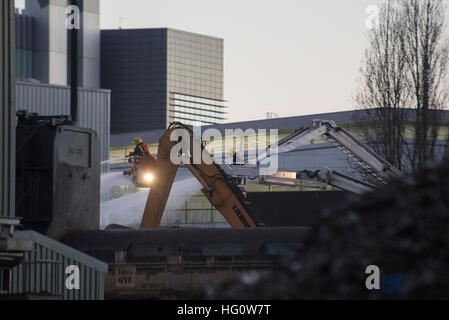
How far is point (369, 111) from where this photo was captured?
5072 centimetres

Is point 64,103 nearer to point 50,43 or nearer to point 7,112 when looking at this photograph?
point 7,112

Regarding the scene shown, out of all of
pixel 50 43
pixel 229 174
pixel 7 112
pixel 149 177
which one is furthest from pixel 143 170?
pixel 50 43

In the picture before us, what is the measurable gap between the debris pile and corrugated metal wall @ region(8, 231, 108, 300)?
19.2 meters

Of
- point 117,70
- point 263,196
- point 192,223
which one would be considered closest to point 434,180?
point 263,196

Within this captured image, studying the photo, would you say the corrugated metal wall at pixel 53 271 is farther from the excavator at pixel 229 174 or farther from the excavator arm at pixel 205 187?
the excavator at pixel 229 174

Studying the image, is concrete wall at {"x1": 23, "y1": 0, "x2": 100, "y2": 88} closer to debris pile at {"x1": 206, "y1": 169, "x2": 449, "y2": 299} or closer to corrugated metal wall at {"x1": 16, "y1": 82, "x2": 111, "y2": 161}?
corrugated metal wall at {"x1": 16, "y1": 82, "x2": 111, "y2": 161}

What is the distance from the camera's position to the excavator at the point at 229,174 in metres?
34.0

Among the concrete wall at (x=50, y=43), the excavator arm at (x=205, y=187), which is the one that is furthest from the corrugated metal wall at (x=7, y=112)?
the concrete wall at (x=50, y=43)

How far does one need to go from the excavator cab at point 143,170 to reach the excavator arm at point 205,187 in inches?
11.6

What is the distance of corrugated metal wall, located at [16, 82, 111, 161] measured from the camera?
57625 mm

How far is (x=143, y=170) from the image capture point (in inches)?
1364

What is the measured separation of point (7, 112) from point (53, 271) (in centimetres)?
395

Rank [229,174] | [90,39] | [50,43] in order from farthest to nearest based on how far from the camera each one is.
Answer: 1. [90,39]
2. [50,43]
3. [229,174]

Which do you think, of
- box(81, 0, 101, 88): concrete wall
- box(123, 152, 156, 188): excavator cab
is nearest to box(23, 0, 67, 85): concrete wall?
box(81, 0, 101, 88): concrete wall
